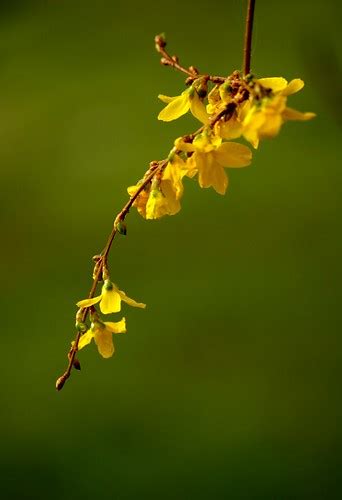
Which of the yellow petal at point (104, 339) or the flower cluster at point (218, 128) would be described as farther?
the yellow petal at point (104, 339)

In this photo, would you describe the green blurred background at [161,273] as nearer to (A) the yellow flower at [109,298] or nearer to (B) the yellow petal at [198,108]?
(A) the yellow flower at [109,298]

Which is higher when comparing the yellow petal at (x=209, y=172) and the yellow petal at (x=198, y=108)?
the yellow petal at (x=198, y=108)

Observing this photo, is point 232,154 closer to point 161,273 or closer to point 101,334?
point 101,334

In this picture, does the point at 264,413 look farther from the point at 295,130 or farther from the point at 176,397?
the point at 295,130

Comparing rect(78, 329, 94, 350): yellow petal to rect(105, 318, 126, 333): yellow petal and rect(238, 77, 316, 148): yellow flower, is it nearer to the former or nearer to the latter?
rect(105, 318, 126, 333): yellow petal

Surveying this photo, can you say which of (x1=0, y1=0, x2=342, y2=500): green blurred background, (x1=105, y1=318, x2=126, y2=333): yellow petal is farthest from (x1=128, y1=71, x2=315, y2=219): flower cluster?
(x1=0, y1=0, x2=342, y2=500): green blurred background

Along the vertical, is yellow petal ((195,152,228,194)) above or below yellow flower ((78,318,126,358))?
above

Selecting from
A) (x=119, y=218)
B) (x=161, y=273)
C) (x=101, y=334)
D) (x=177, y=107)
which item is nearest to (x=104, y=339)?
(x=101, y=334)

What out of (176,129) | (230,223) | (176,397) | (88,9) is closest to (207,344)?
(176,397)

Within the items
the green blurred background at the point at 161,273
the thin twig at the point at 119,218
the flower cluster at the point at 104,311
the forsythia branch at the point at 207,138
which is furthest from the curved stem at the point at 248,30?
the green blurred background at the point at 161,273
